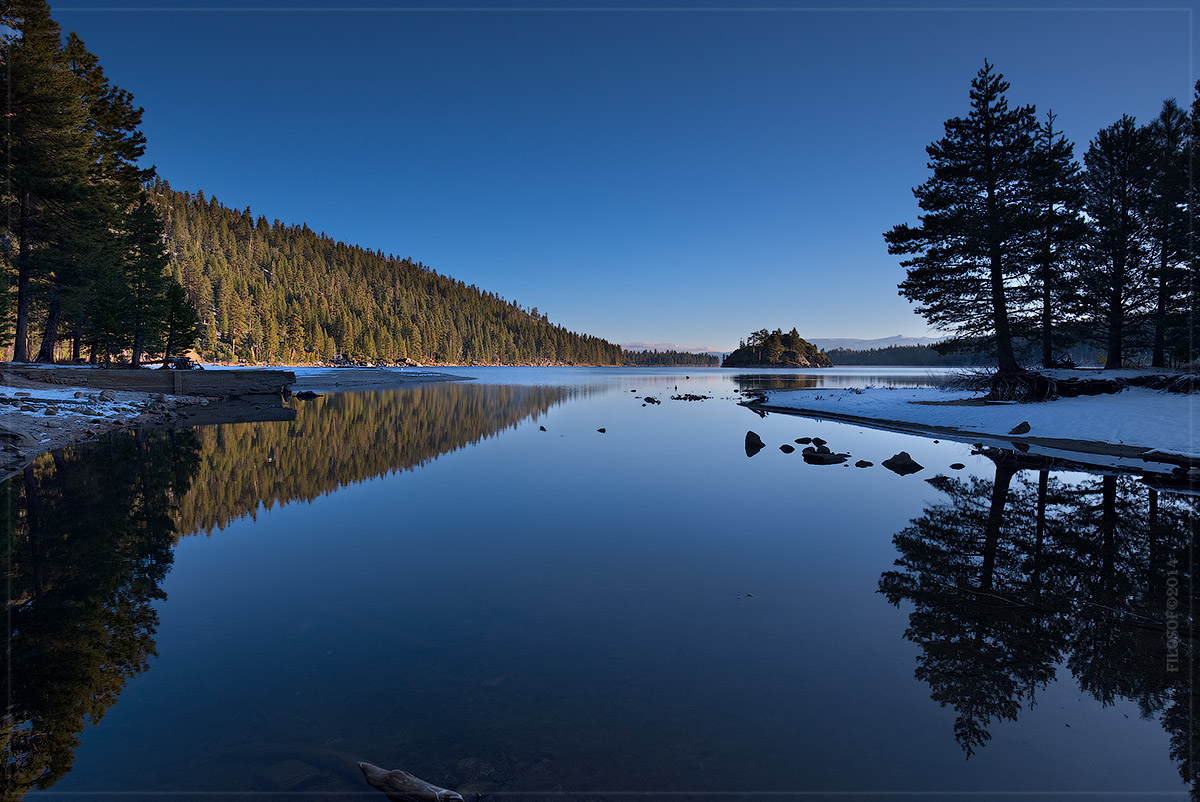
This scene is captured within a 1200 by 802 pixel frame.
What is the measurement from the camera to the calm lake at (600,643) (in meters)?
3.76

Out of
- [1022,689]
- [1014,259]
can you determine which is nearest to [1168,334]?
[1014,259]

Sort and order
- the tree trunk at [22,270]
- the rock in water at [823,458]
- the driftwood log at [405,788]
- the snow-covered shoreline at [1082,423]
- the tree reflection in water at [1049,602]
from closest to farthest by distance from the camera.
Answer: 1. the driftwood log at [405,788]
2. the tree reflection in water at [1049,602]
3. the snow-covered shoreline at [1082,423]
4. the rock in water at [823,458]
5. the tree trunk at [22,270]

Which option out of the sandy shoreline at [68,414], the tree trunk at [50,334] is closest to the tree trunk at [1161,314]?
the sandy shoreline at [68,414]

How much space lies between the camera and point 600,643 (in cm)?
561

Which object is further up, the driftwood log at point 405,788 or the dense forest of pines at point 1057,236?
the dense forest of pines at point 1057,236

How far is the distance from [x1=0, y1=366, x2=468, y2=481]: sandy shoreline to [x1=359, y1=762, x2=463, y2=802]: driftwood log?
15.5 m

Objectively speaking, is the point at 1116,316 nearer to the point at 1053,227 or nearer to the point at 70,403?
the point at 1053,227

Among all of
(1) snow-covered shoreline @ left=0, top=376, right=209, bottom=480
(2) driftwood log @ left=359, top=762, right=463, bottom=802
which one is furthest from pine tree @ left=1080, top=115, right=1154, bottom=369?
(1) snow-covered shoreline @ left=0, top=376, right=209, bottom=480

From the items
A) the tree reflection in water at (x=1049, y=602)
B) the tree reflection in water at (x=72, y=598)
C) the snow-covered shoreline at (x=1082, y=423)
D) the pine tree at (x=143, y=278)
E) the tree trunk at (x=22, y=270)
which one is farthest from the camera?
the pine tree at (x=143, y=278)

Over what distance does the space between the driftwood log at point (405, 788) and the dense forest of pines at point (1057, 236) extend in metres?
33.7

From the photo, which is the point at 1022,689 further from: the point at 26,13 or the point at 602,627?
the point at 26,13

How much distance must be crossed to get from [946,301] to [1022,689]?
33.8 m

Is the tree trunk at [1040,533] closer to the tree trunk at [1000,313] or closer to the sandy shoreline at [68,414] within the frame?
the tree trunk at [1000,313]

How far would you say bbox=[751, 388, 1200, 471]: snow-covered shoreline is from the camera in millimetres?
16844
